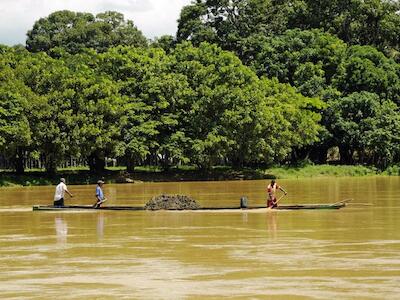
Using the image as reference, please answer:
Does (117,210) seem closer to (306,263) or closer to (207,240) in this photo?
(207,240)

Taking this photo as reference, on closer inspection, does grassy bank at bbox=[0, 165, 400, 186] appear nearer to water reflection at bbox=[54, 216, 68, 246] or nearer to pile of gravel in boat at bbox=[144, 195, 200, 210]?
pile of gravel in boat at bbox=[144, 195, 200, 210]

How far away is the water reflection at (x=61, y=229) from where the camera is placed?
20337 millimetres

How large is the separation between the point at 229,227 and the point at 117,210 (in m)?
6.81

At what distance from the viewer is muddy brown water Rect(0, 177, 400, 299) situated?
513 inches

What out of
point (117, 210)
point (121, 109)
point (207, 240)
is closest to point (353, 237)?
point (207, 240)

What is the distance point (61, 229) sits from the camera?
23.4 meters

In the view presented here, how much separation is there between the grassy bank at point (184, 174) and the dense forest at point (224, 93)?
3.61 ft

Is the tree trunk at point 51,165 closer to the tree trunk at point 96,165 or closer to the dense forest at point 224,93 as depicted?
the dense forest at point 224,93

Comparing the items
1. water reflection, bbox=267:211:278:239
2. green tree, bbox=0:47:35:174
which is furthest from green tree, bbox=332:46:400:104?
water reflection, bbox=267:211:278:239

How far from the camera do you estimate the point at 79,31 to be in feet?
312

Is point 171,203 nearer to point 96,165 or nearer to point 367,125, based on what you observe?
point 96,165

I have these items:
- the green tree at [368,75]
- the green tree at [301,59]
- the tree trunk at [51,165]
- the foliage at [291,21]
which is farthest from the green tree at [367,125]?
the tree trunk at [51,165]

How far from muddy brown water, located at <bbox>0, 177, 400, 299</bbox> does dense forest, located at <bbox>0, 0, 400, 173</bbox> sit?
89.4 ft

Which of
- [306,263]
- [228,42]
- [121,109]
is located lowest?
[306,263]
